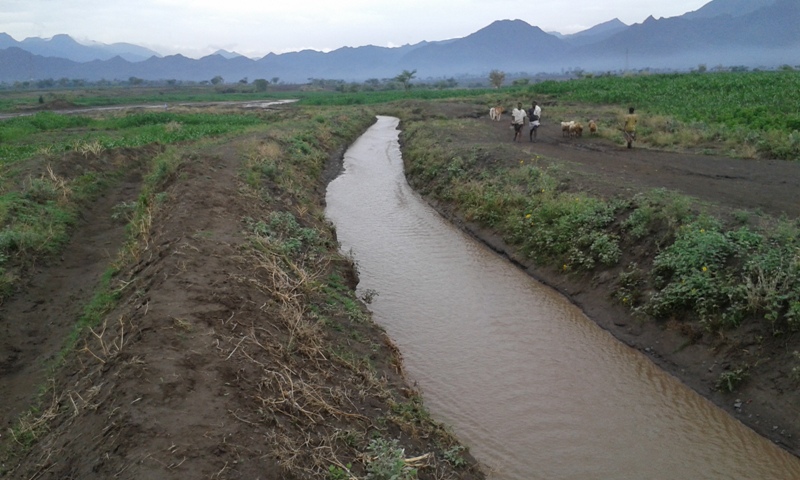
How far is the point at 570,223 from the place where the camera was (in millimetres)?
12523

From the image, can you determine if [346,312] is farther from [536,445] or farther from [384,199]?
[384,199]

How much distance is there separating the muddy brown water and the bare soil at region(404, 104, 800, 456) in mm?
289

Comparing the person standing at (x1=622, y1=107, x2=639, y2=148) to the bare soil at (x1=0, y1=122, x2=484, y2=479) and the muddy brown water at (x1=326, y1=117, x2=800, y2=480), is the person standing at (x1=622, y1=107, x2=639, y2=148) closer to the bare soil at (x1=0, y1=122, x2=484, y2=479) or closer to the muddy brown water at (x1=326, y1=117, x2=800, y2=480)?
the muddy brown water at (x1=326, y1=117, x2=800, y2=480)

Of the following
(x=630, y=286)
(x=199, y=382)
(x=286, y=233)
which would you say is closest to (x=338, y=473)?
(x=199, y=382)

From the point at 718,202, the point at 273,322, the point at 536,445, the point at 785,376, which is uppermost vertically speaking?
the point at 718,202

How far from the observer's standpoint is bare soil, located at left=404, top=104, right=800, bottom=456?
732 cm

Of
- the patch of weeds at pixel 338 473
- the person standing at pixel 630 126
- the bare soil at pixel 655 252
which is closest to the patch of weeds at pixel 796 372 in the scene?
the bare soil at pixel 655 252

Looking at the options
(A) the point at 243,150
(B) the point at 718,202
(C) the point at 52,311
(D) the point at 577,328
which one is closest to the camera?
(C) the point at 52,311

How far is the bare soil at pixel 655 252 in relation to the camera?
24.0 feet

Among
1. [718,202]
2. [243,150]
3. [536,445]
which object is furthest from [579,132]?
[536,445]

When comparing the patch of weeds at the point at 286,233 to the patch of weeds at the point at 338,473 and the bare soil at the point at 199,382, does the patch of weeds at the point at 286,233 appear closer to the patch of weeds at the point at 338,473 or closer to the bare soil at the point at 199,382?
the bare soil at the point at 199,382

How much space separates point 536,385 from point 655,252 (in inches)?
159

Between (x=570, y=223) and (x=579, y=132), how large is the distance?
13514 mm

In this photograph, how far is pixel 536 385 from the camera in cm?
841
